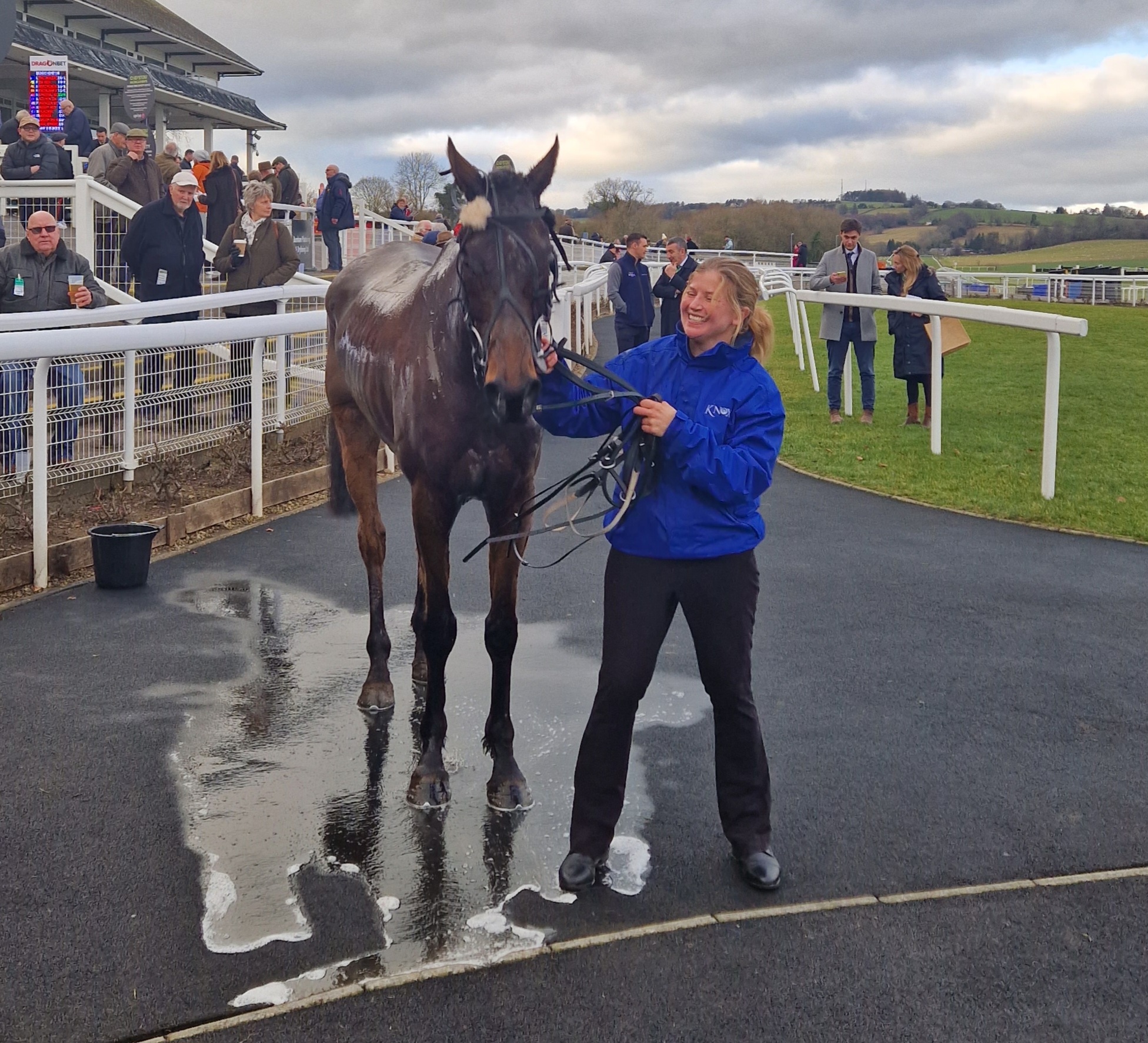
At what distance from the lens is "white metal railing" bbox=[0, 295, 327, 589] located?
677 cm

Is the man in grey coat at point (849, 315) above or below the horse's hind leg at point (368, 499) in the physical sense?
above

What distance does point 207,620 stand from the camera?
6.45 metres

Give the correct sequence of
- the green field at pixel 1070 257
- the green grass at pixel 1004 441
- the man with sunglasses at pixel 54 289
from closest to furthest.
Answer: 1. the man with sunglasses at pixel 54 289
2. the green grass at pixel 1004 441
3. the green field at pixel 1070 257

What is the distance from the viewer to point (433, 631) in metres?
4.64

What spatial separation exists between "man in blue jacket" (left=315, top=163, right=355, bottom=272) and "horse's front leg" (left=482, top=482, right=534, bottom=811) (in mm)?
17668

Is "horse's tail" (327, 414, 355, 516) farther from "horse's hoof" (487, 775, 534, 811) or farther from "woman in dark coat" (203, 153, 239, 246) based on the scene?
"woman in dark coat" (203, 153, 239, 246)

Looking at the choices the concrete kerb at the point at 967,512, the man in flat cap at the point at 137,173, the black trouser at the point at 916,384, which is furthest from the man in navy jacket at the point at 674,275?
the man in flat cap at the point at 137,173

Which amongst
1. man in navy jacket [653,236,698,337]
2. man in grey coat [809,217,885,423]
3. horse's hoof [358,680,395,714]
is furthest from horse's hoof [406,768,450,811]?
man in navy jacket [653,236,698,337]

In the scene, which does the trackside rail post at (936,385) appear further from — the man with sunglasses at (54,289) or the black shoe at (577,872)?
the black shoe at (577,872)

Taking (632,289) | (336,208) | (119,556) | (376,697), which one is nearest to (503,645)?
(376,697)

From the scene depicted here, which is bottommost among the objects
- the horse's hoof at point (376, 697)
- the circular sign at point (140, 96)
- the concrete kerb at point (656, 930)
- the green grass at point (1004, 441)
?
the concrete kerb at point (656, 930)

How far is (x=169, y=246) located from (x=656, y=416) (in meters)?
8.73

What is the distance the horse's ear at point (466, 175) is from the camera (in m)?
3.93

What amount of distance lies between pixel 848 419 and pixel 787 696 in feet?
28.5
